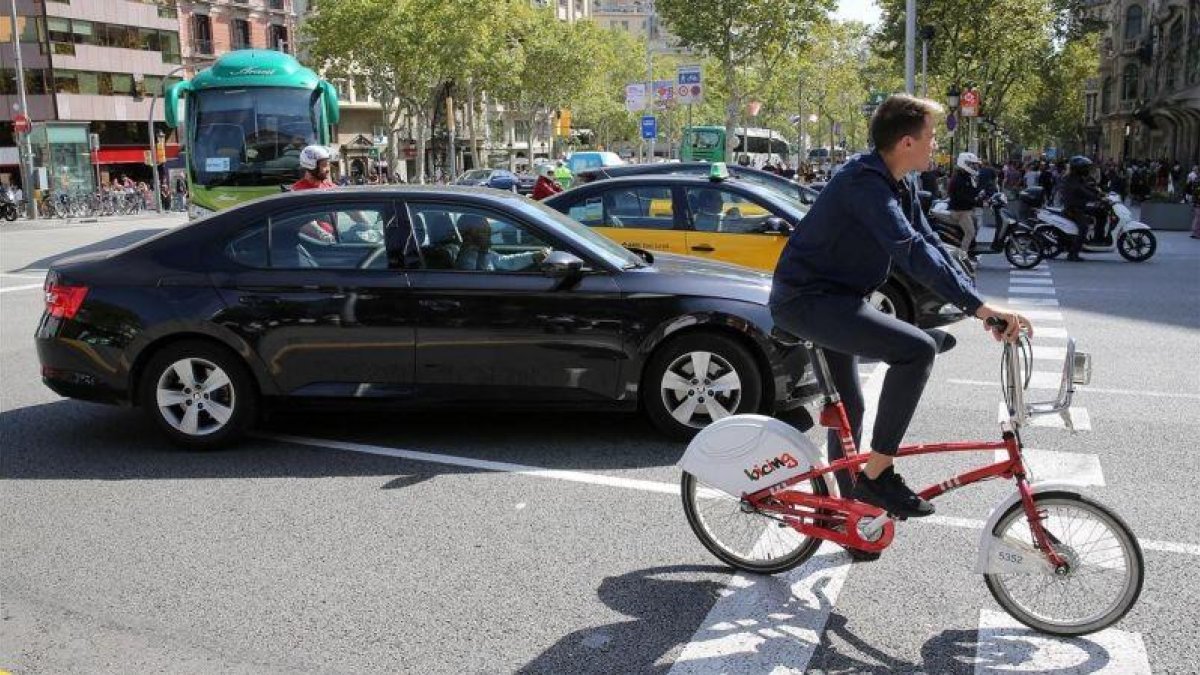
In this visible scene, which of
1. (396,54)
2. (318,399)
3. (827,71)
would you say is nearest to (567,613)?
(318,399)

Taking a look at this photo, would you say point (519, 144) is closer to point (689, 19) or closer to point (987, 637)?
point (689, 19)

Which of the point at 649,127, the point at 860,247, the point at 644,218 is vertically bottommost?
the point at 644,218

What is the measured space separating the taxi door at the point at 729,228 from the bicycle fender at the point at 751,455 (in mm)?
5868

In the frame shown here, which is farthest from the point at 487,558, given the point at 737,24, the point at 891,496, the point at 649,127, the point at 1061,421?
the point at 737,24

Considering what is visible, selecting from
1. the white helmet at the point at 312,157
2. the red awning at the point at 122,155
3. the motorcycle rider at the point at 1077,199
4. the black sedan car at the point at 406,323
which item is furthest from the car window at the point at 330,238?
the red awning at the point at 122,155

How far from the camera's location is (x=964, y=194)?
15469 millimetres

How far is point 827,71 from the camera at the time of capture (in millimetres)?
83562

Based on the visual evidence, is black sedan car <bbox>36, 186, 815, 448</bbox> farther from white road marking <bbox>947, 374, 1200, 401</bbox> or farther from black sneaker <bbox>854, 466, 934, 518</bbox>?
white road marking <bbox>947, 374, 1200, 401</bbox>

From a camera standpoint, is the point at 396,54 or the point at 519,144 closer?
the point at 396,54

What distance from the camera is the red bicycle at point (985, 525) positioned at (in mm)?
3746

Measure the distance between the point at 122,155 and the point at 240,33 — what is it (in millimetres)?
13050

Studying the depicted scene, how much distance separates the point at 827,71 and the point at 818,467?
8352 centimetres

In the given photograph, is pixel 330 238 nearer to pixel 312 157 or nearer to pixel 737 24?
pixel 312 157

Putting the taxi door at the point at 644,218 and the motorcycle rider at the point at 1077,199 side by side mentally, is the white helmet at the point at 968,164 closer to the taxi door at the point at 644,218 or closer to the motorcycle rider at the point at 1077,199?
the motorcycle rider at the point at 1077,199
